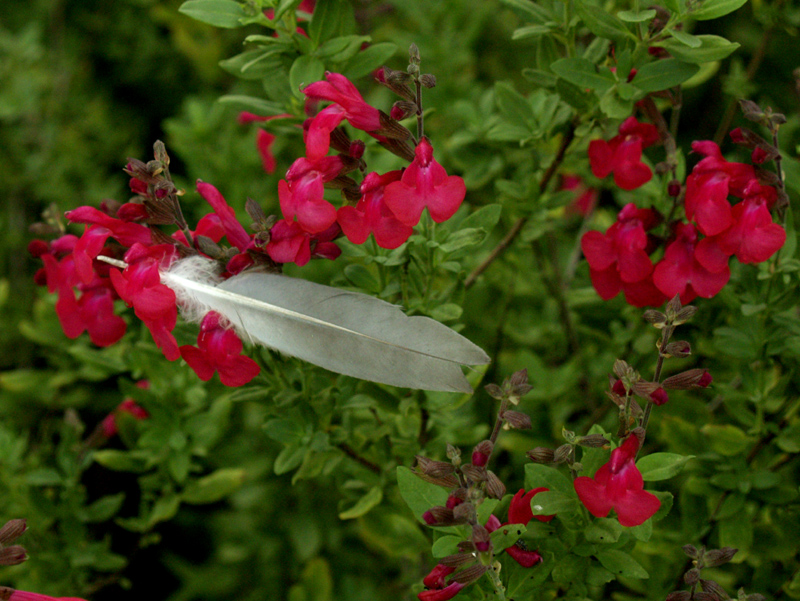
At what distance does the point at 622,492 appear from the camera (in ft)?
2.48

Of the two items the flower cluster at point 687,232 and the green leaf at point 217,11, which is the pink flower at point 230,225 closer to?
the green leaf at point 217,11

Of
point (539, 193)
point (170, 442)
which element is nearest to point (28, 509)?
point (170, 442)

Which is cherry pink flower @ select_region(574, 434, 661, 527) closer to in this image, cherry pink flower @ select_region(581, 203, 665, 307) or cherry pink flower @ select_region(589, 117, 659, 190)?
cherry pink flower @ select_region(581, 203, 665, 307)

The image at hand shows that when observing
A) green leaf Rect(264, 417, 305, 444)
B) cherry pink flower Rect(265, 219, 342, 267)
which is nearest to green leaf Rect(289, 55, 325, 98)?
cherry pink flower Rect(265, 219, 342, 267)

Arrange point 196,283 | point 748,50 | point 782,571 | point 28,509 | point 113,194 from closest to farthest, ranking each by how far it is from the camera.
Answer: point 196,283, point 782,571, point 28,509, point 113,194, point 748,50

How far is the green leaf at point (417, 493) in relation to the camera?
0.83 meters

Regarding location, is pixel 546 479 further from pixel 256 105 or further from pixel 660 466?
pixel 256 105

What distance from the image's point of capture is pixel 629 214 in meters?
0.98

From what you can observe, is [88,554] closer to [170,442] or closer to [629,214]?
[170,442]

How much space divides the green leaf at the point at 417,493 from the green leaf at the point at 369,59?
1.91 feet

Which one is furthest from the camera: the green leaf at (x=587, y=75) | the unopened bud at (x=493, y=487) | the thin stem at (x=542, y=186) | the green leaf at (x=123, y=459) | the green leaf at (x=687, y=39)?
the green leaf at (x=123, y=459)

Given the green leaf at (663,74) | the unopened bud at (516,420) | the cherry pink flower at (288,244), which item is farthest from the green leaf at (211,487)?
the green leaf at (663,74)

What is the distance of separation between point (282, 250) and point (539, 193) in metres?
0.51

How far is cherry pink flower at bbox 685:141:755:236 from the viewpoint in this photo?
2.91 ft
